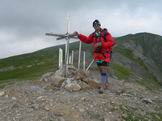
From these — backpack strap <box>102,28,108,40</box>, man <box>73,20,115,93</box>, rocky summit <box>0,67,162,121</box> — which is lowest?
rocky summit <box>0,67,162,121</box>

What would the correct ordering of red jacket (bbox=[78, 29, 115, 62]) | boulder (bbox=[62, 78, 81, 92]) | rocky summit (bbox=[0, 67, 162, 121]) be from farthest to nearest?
boulder (bbox=[62, 78, 81, 92])
red jacket (bbox=[78, 29, 115, 62])
rocky summit (bbox=[0, 67, 162, 121])

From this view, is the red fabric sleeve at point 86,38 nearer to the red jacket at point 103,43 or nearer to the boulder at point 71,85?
the red jacket at point 103,43

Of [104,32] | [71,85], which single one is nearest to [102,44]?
[104,32]

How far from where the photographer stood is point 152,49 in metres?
120

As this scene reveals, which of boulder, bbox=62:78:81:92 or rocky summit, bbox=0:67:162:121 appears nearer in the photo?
rocky summit, bbox=0:67:162:121

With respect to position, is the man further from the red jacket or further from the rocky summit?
the rocky summit

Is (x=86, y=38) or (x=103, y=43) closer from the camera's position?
(x=103, y=43)

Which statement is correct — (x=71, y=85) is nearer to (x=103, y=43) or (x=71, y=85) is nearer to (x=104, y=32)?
(x=103, y=43)

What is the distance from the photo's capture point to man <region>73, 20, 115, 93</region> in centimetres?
1797

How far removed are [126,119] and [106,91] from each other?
11.5 feet

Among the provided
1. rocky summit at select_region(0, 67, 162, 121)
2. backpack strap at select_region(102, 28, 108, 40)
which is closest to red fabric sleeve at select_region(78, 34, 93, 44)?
backpack strap at select_region(102, 28, 108, 40)

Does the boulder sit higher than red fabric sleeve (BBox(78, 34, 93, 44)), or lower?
lower

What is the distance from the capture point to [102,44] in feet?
59.1

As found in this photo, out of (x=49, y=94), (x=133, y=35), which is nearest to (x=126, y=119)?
(x=49, y=94)
